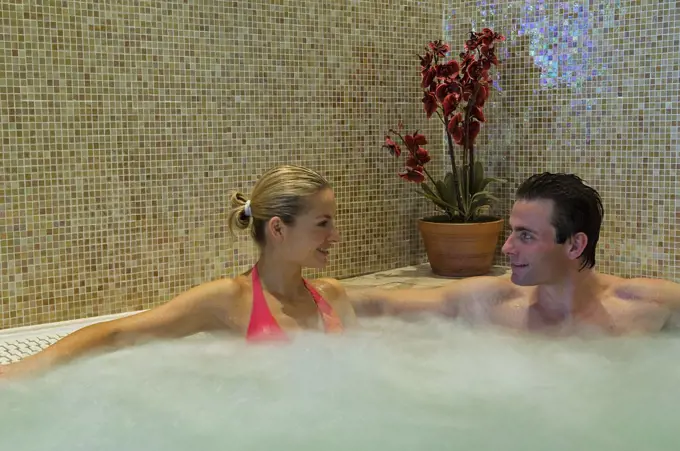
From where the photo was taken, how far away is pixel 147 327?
2.28 m

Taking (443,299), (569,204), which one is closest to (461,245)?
(443,299)

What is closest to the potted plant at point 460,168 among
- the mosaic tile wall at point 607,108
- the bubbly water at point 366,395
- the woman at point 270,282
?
the mosaic tile wall at point 607,108

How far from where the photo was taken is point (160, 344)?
7.68ft

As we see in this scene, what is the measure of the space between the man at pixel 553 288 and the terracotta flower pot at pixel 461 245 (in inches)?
26.7

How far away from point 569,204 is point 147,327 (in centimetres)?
123

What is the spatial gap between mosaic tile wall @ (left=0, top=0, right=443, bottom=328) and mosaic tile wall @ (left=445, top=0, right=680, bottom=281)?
1.69 feet

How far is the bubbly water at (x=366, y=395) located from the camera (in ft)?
6.04

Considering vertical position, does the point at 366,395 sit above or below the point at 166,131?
below

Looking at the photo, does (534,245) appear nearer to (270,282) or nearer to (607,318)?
(607,318)

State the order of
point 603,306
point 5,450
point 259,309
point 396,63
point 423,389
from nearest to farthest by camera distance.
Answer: point 5,450
point 423,389
point 259,309
point 603,306
point 396,63

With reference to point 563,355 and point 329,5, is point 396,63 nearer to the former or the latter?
point 329,5

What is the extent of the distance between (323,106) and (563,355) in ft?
4.60

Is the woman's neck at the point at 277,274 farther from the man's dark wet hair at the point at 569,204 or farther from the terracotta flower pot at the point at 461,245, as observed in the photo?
the terracotta flower pot at the point at 461,245

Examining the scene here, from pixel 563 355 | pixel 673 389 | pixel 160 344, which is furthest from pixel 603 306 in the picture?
pixel 160 344
